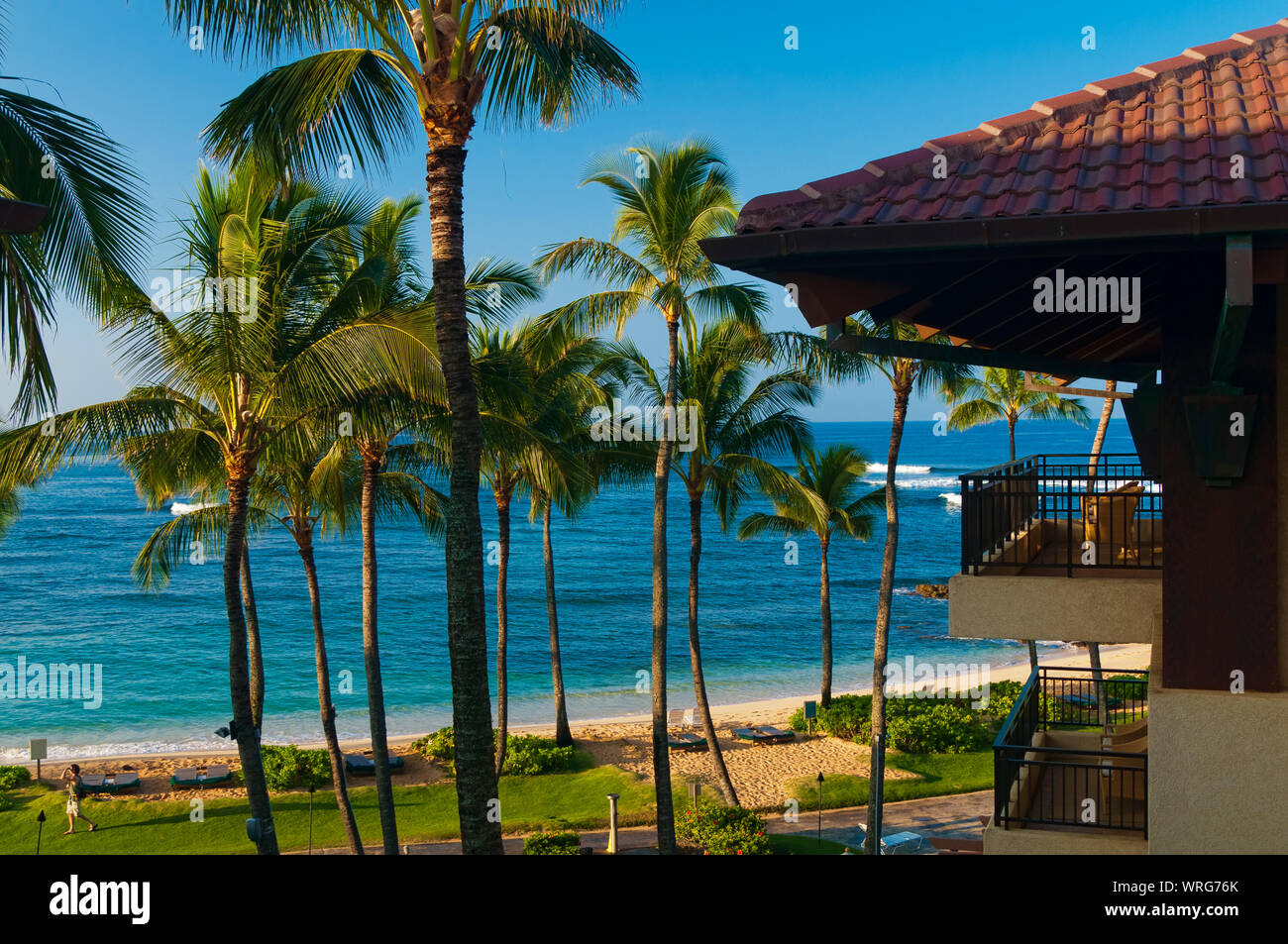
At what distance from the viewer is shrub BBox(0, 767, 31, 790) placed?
26.5 meters

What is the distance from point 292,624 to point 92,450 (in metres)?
52.2

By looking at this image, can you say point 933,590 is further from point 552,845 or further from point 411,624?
point 552,845

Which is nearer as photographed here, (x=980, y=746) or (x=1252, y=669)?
(x=1252, y=669)

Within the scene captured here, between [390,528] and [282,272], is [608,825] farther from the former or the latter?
[390,528]

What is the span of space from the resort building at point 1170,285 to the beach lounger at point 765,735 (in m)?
22.8

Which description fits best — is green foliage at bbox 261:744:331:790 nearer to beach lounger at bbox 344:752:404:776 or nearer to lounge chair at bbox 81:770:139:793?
beach lounger at bbox 344:752:404:776

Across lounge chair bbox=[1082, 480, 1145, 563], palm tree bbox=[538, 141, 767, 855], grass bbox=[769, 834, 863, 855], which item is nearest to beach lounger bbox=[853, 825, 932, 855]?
grass bbox=[769, 834, 863, 855]

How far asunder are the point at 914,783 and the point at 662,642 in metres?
8.31

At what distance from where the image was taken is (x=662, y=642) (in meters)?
20.1

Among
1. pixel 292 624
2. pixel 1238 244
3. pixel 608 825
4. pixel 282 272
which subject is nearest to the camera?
pixel 1238 244

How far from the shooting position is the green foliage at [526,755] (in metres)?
26.5

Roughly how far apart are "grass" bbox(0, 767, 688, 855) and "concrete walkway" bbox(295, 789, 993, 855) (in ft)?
2.76
